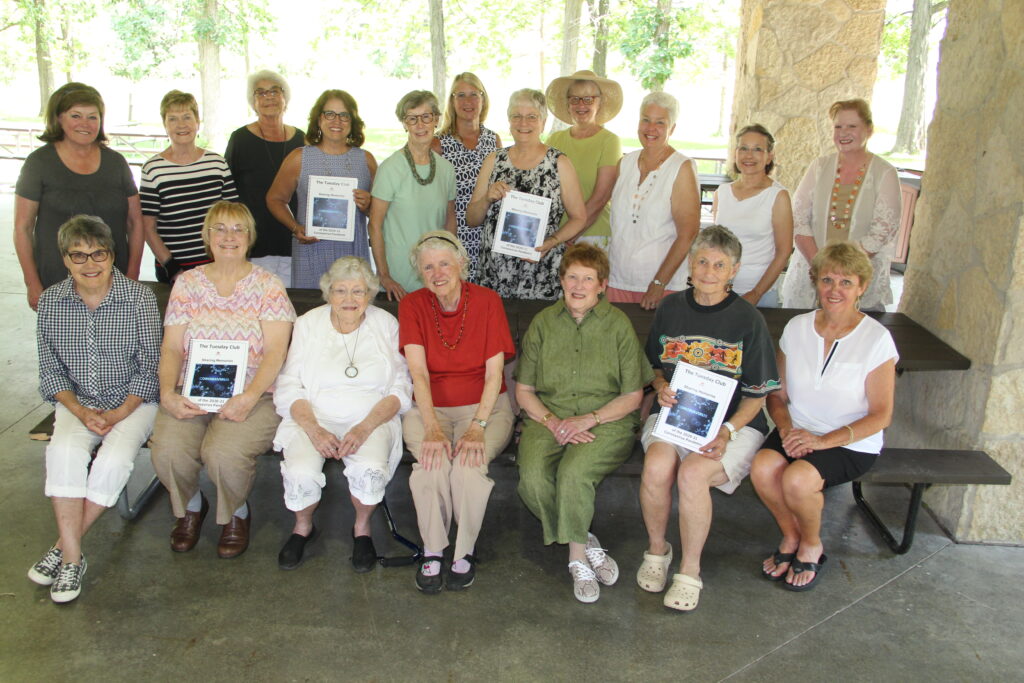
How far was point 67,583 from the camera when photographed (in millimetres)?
3010

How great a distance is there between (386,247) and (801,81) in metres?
4.67

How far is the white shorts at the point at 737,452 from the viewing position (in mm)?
3141

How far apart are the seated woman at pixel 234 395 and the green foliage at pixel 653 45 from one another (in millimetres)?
9366

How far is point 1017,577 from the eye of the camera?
3.26 meters

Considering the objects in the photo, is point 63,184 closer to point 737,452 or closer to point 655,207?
point 655,207

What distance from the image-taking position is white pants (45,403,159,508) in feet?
10.1

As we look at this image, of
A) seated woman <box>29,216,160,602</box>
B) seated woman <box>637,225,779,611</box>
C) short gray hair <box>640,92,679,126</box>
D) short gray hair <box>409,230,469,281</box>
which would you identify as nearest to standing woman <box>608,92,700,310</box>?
short gray hair <box>640,92,679,126</box>

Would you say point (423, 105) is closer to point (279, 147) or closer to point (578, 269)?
point (279, 147)

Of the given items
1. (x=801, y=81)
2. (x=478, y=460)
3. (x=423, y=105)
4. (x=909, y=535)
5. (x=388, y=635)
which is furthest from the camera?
(x=801, y=81)

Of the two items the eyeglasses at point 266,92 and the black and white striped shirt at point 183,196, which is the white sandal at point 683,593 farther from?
the eyeglasses at point 266,92

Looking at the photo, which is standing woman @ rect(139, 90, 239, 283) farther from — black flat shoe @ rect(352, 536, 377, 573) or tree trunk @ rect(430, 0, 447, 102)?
tree trunk @ rect(430, 0, 447, 102)

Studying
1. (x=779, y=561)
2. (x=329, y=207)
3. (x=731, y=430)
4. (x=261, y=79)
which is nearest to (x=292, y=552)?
(x=329, y=207)

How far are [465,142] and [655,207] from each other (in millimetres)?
1104

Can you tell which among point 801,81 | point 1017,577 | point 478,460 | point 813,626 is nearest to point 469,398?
point 478,460
